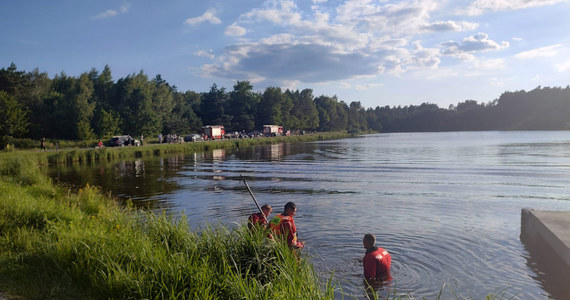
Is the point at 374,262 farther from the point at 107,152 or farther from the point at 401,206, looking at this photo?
the point at 107,152

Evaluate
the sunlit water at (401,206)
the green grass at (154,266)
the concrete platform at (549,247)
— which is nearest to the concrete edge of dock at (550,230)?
the concrete platform at (549,247)

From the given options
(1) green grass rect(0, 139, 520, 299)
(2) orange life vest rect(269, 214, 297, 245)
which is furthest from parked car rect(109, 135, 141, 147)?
(2) orange life vest rect(269, 214, 297, 245)

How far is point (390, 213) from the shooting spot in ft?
56.4

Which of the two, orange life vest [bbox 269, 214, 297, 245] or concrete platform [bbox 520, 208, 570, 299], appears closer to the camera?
orange life vest [bbox 269, 214, 297, 245]

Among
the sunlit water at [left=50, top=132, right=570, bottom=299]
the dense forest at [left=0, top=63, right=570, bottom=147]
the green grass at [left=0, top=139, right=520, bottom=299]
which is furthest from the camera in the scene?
the dense forest at [left=0, top=63, right=570, bottom=147]

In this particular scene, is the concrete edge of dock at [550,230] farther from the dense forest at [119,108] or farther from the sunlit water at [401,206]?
the dense forest at [119,108]

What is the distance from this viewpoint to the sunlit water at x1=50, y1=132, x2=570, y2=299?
1011cm

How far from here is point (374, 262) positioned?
921cm

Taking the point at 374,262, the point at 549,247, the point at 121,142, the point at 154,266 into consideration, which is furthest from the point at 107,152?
the point at 549,247

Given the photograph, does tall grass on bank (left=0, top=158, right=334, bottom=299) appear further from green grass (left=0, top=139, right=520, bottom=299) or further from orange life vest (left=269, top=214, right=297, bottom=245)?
orange life vest (left=269, top=214, right=297, bottom=245)

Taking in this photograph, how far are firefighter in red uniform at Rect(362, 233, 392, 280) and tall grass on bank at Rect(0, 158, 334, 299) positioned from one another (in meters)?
2.27

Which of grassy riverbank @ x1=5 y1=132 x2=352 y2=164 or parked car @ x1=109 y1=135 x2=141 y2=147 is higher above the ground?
parked car @ x1=109 y1=135 x2=141 y2=147

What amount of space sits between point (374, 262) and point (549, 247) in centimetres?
506

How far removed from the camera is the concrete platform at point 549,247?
29.7 ft
